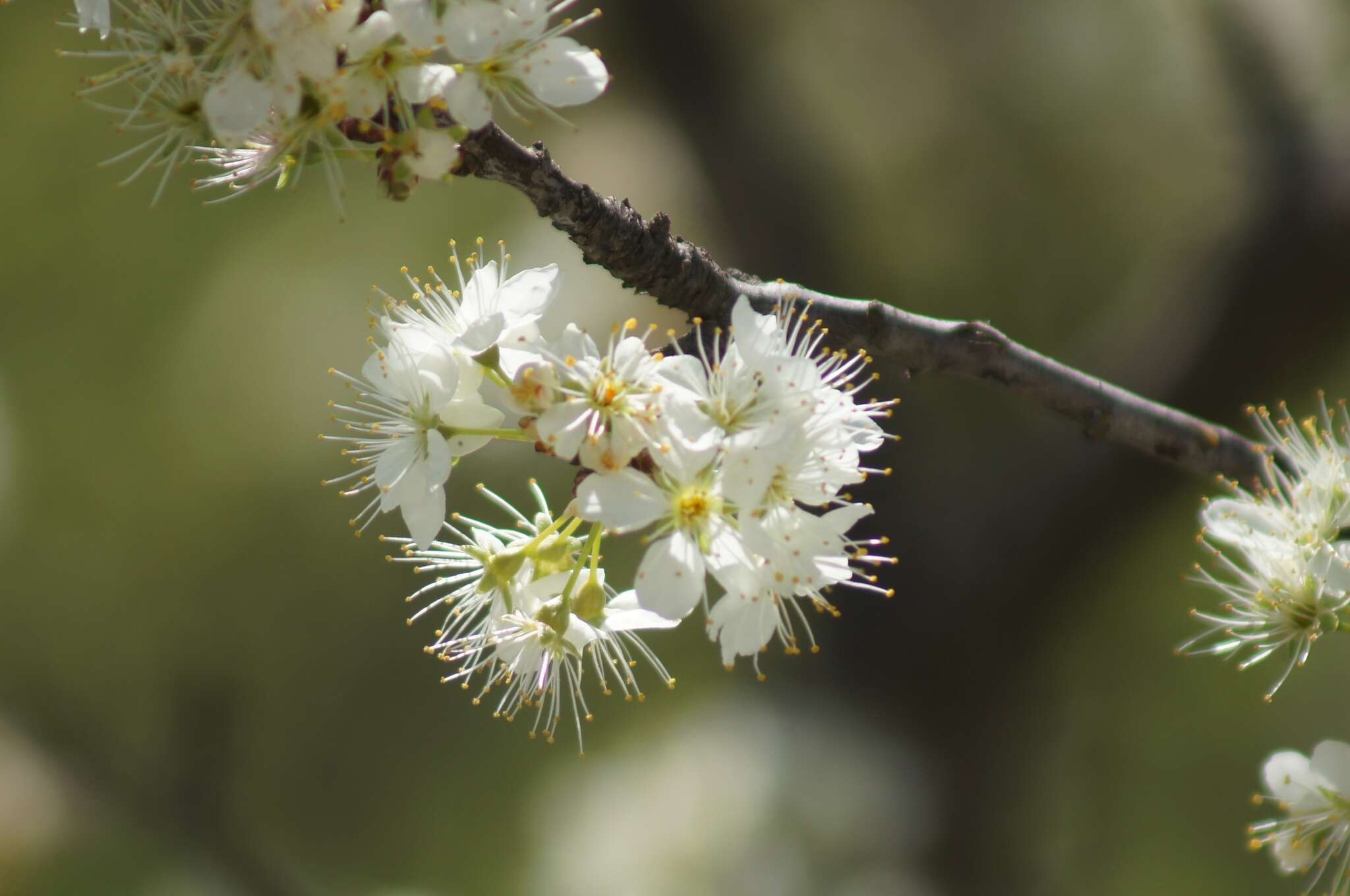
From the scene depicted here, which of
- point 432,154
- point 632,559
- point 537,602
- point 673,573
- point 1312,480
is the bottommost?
point 632,559

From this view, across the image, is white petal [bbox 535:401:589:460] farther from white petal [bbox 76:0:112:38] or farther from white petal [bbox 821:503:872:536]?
white petal [bbox 76:0:112:38]

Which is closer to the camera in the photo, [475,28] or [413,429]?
[475,28]

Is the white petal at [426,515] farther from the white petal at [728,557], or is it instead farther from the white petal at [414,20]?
the white petal at [414,20]

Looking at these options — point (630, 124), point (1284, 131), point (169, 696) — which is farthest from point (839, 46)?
point (169, 696)

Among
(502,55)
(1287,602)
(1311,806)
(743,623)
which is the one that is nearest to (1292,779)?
(1311,806)

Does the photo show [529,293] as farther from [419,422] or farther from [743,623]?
[743,623]

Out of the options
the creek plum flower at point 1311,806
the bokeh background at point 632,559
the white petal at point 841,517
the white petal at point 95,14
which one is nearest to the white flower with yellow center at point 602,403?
the white petal at point 841,517

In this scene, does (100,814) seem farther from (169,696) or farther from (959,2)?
(959,2)
